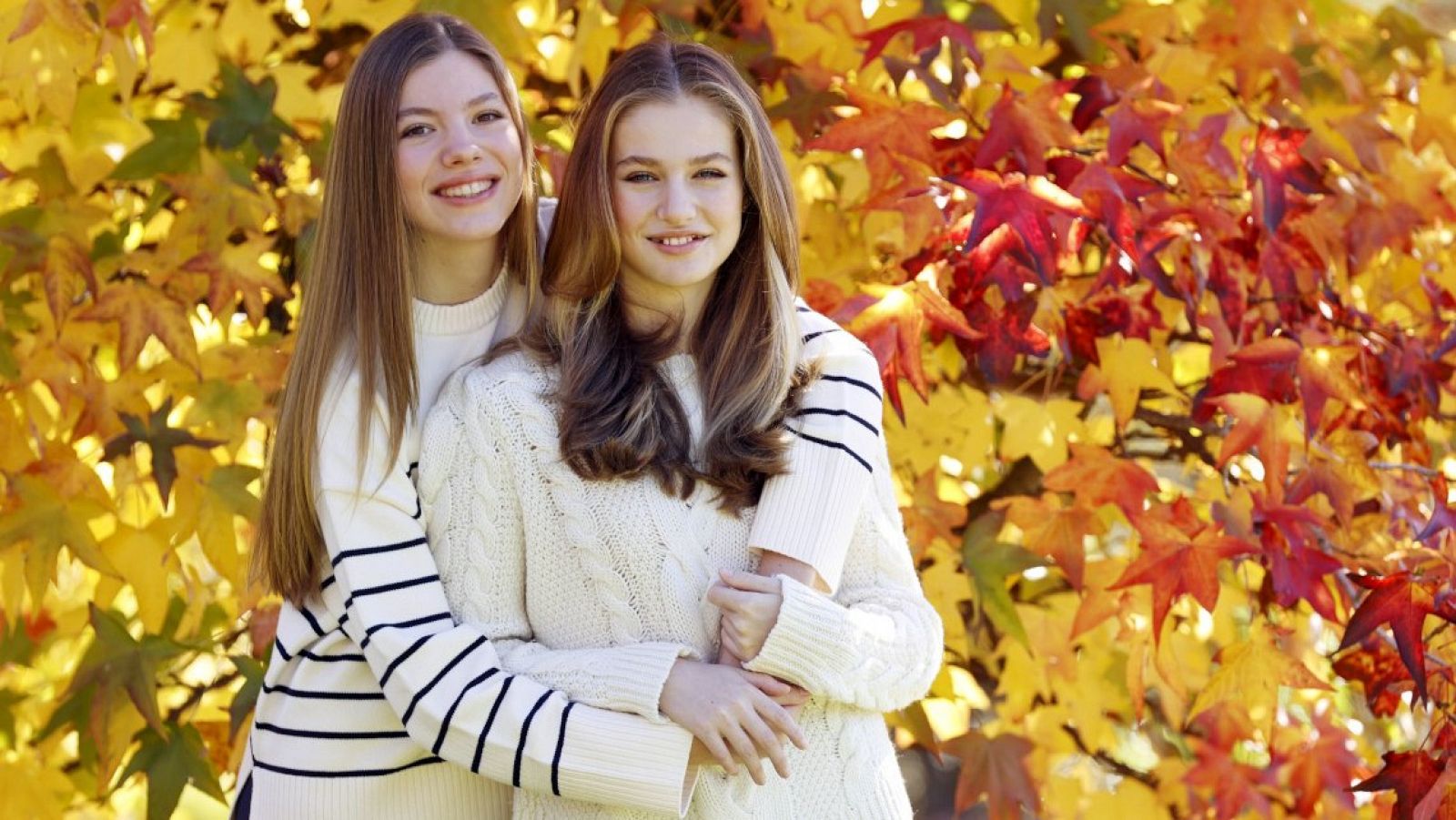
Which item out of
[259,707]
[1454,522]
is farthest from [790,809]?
[1454,522]

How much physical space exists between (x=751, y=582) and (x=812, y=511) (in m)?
0.10

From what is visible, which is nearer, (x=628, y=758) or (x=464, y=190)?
(x=628, y=758)

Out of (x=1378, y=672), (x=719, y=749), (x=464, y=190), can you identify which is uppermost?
(x=464, y=190)

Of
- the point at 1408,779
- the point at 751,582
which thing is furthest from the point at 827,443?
the point at 1408,779

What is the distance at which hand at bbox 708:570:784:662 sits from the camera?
1754mm

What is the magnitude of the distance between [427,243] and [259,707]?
0.58 metres

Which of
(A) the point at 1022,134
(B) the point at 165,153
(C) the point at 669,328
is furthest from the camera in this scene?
(B) the point at 165,153

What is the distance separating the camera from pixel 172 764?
96.7 inches

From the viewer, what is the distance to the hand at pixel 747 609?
1754mm

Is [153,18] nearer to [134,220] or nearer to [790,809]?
[134,220]

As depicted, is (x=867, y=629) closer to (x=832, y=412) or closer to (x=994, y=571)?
(x=832, y=412)

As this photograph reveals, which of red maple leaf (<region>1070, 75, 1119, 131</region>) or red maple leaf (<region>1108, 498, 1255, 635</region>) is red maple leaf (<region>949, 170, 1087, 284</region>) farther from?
red maple leaf (<region>1108, 498, 1255, 635</region>)

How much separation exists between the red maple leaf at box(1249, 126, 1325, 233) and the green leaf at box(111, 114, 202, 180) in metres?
1.45

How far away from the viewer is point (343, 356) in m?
1.87
